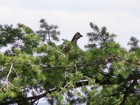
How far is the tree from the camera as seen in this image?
14.7ft

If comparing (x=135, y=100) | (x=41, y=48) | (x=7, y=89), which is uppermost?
(x=41, y=48)

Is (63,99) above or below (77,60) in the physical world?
below

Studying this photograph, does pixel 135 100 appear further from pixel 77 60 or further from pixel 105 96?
pixel 77 60

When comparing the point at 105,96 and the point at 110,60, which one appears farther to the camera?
the point at 105,96

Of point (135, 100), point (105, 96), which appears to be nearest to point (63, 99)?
point (105, 96)

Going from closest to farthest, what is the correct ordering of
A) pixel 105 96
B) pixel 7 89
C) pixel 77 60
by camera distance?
1. pixel 7 89
2. pixel 77 60
3. pixel 105 96

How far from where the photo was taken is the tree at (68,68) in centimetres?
448

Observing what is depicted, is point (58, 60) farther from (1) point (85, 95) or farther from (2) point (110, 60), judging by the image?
(1) point (85, 95)

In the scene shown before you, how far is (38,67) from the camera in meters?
4.56

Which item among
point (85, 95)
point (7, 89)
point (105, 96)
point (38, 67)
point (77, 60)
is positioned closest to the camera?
point (7, 89)

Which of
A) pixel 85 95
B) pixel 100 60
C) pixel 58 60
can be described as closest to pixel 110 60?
pixel 100 60

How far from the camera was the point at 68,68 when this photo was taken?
4797mm

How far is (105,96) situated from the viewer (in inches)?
235

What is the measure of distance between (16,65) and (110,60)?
1.09 metres
